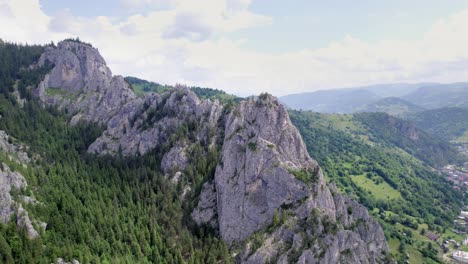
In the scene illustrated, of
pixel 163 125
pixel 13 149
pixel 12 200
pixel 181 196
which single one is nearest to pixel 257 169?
pixel 181 196

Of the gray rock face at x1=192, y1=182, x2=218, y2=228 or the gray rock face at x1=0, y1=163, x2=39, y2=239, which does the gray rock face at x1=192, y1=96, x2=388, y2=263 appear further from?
the gray rock face at x1=0, y1=163, x2=39, y2=239

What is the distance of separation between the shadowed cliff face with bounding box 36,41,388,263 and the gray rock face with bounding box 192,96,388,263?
35 centimetres

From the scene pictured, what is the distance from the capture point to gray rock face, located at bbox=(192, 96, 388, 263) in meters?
112

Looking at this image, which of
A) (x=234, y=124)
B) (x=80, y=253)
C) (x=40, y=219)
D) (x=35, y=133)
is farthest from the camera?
(x=35, y=133)

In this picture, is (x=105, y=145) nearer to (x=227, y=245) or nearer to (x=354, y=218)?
(x=227, y=245)

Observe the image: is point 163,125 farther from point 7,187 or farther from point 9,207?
point 9,207

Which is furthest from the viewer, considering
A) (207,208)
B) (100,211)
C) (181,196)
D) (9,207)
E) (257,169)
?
(181,196)

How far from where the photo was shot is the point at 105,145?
178 m

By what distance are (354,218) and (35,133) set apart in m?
177

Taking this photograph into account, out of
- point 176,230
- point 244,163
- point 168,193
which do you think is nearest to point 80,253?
point 176,230

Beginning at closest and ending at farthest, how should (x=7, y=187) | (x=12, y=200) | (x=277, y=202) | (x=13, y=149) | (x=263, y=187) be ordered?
(x=12, y=200)
(x=7, y=187)
(x=277, y=202)
(x=263, y=187)
(x=13, y=149)

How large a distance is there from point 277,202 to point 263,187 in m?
8.68

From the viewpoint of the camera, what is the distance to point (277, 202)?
123 m

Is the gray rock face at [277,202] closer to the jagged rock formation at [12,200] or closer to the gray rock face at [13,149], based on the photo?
the jagged rock formation at [12,200]
